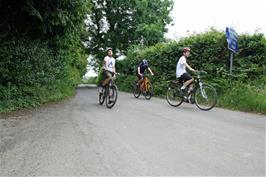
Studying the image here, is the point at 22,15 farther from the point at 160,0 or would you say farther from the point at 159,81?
the point at 160,0

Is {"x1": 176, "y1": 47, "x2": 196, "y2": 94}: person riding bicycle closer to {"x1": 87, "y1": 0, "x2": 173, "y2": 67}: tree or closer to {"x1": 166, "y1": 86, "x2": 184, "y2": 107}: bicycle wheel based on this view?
{"x1": 166, "y1": 86, "x2": 184, "y2": 107}: bicycle wheel

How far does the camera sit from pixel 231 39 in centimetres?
1359

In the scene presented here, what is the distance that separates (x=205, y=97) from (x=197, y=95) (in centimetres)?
38

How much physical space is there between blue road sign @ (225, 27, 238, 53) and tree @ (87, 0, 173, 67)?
2516 cm

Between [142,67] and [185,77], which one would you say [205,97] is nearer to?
[185,77]

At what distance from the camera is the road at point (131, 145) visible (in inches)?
194

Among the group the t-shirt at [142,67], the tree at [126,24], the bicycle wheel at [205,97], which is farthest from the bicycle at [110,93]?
the tree at [126,24]

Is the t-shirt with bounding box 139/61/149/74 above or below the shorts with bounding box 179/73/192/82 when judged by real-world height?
above

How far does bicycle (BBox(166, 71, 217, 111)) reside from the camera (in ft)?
37.5

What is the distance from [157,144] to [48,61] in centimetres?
925

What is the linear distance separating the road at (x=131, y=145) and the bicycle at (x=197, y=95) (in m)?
1.72

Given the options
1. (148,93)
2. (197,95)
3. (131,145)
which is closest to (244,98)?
(197,95)

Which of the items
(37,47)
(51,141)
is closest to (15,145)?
(51,141)

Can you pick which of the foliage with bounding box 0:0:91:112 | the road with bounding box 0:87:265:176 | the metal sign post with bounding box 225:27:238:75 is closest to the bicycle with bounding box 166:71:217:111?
the road with bounding box 0:87:265:176
